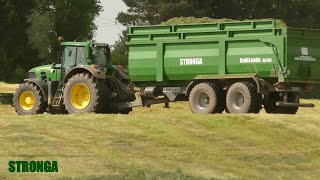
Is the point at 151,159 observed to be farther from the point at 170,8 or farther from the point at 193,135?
the point at 170,8

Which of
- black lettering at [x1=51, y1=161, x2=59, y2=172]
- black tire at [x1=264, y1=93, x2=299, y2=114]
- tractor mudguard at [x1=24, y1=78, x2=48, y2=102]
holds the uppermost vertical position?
tractor mudguard at [x1=24, y1=78, x2=48, y2=102]

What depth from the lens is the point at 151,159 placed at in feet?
67.3

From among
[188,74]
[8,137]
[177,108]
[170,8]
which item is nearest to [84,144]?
[8,137]

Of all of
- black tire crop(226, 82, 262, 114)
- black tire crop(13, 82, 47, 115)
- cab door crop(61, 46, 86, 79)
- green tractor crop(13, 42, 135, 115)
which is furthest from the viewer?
black tire crop(13, 82, 47, 115)

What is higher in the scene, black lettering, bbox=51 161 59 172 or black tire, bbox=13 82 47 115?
black tire, bbox=13 82 47 115

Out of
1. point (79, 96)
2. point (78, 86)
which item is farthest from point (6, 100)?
point (78, 86)

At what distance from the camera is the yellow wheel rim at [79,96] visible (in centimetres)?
2983

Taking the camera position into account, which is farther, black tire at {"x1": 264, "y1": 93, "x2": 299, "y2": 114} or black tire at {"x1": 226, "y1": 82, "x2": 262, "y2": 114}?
black tire at {"x1": 264, "y1": 93, "x2": 299, "y2": 114}

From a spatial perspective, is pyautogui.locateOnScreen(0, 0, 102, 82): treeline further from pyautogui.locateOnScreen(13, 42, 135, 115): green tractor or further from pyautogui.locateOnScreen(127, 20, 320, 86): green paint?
pyautogui.locateOnScreen(127, 20, 320, 86): green paint

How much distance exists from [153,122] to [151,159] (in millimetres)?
4525

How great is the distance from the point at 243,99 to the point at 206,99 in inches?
54.5

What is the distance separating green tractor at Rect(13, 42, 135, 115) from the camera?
2956 centimetres

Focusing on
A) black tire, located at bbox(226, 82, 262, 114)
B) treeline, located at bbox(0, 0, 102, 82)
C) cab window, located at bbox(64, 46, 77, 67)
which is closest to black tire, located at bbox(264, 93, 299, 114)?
black tire, located at bbox(226, 82, 262, 114)

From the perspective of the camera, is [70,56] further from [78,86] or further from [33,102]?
[33,102]
